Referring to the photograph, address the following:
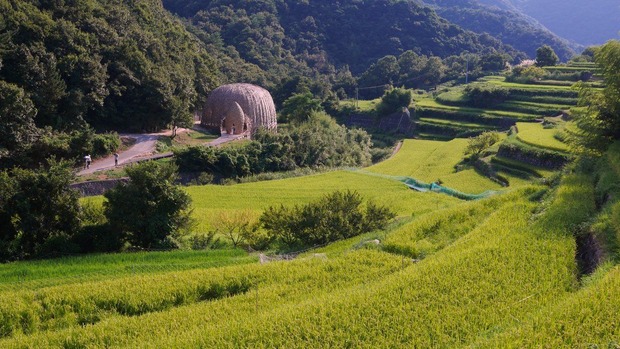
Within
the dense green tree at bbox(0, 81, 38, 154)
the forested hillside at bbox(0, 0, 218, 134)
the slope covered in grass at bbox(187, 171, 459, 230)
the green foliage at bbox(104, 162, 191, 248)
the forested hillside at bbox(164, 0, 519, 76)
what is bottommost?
the slope covered in grass at bbox(187, 171, 459, 230)

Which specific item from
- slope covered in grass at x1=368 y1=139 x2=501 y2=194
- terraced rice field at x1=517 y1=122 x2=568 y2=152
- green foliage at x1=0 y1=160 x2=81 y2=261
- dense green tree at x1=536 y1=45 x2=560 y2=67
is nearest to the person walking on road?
green foliage at x1=0 y1=160 x2=81 y2=261

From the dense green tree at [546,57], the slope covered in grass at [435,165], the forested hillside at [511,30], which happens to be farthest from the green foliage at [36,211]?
the forested hillside at [511,30]

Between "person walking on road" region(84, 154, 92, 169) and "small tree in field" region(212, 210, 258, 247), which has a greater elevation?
"person walking on road" region(84, 154, 92, 169)

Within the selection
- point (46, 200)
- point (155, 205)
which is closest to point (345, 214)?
point (155, 205)

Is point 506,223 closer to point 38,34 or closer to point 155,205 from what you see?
point 155,205

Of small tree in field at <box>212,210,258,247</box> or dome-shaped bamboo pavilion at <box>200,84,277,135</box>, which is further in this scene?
dome-shaped bamboo pavilion at <box>200,84,277,135</box>

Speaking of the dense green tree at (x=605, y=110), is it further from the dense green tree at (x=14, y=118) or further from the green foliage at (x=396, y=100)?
the green foliage at (x=396, y=100)

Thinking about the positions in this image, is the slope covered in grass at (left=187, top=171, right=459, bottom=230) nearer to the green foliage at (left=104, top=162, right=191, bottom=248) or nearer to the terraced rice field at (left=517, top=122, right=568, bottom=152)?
the green foliage at (left=104, top=162, right=191, bottom=248)
